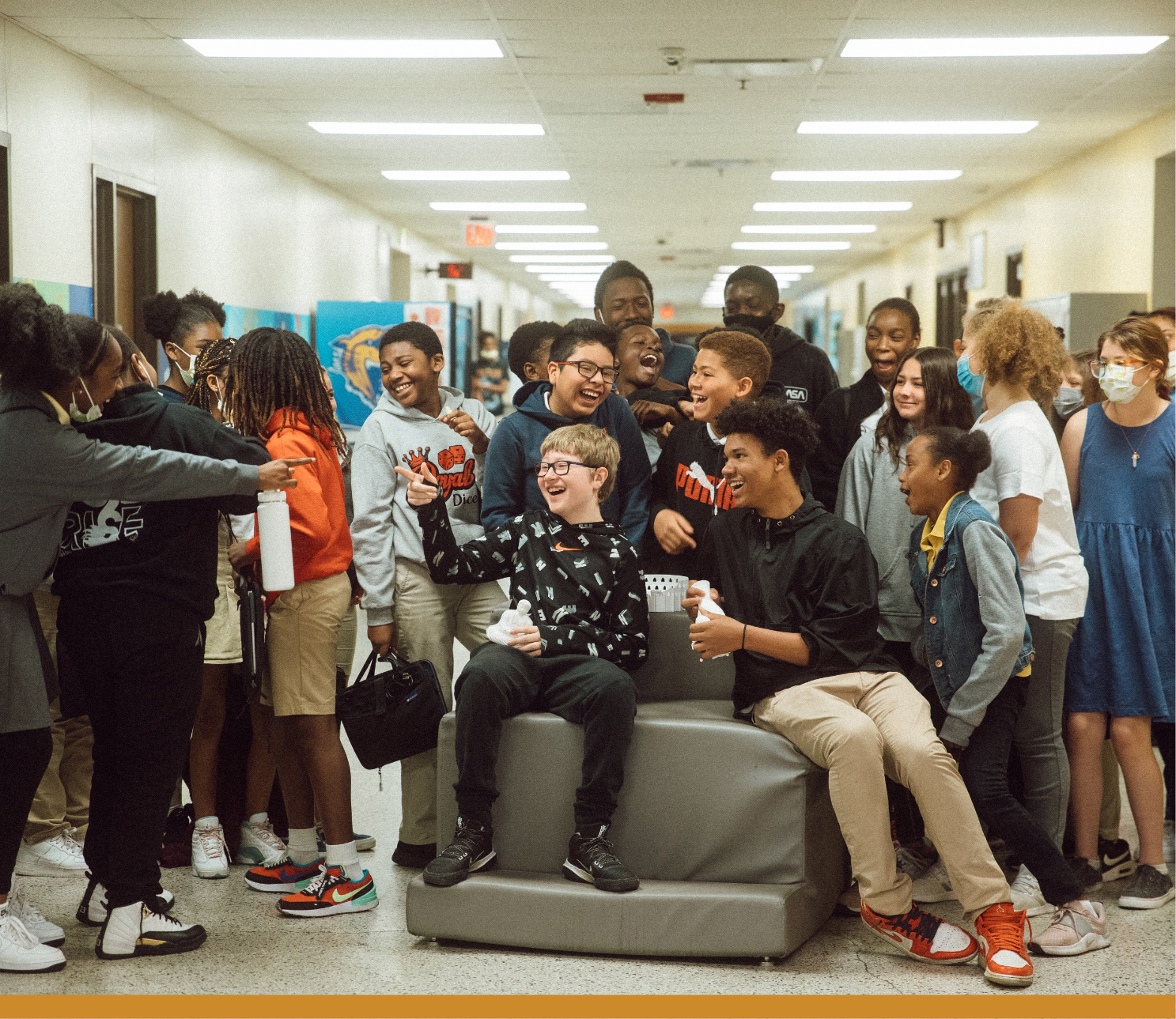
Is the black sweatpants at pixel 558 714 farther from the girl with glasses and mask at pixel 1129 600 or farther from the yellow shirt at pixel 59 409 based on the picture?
the girl with glasses and mask at pixel 1129 600

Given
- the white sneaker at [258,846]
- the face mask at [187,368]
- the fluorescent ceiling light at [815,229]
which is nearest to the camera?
the white sneaker at [258,846]

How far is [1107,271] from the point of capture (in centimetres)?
903

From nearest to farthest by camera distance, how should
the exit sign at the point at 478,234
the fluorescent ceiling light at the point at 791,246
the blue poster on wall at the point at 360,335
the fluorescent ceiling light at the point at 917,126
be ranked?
the fluorescent ceiling light at the point at 917,126
the blue poster on wall at the point at 360,335
the exit sign at the point at 478,234
the fluorescent ceiling light at the point at 791,246

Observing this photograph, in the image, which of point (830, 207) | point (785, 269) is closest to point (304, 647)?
point (830, 207)

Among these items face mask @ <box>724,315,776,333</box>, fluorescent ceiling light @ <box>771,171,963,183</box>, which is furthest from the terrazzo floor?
fluorescent ceiling light @ <box>771,171,963,183</box>

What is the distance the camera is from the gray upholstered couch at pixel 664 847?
9.32ft

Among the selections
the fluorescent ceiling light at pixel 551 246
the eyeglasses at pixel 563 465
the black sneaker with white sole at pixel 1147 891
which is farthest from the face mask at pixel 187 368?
the fluorescent ceiling light at pixel 551 246

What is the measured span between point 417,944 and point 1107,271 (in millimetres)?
7982

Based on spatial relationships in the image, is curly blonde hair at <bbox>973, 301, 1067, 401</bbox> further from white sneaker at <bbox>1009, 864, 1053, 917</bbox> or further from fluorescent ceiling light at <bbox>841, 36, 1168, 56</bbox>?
fluorescent ceiling light at <bbox>841, 36, 1168, 56</bbox>

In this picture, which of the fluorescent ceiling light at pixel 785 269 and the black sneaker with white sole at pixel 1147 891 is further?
the fluorescent ceiling light at pixel 785 269

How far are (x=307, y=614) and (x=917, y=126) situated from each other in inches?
271

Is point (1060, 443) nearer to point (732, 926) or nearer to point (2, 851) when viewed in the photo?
point (732, 926)

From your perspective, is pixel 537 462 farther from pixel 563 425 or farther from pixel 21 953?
pixel 21 953

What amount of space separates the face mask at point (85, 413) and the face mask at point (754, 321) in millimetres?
2484
